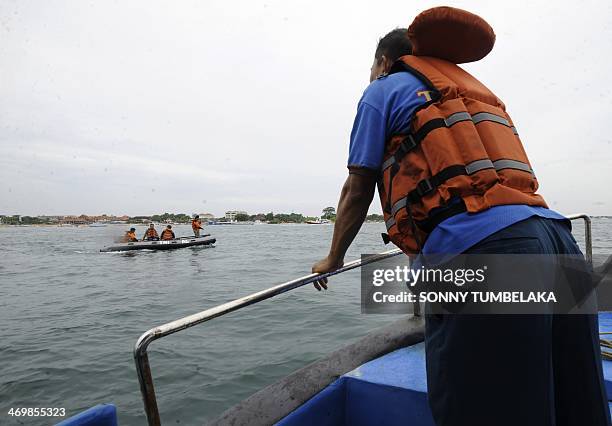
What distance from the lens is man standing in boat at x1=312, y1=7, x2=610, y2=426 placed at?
1.14m

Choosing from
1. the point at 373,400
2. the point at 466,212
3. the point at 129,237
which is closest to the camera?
the point at 466,212

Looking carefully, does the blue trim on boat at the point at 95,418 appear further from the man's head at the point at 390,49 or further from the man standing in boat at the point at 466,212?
the man's head at the point at 390,49

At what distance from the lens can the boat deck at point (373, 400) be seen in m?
2.12

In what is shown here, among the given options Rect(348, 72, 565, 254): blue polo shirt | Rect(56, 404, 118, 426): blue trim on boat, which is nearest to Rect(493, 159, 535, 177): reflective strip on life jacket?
Rect(348, 72, 565, 254): blue polo shirt

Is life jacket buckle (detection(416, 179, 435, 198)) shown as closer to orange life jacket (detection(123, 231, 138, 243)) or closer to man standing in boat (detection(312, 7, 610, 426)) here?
man standing in boat (detection(312, 7, 610, 426))

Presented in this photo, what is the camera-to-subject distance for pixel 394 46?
5.69 feet

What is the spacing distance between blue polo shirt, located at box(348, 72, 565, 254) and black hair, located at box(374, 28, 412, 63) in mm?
306

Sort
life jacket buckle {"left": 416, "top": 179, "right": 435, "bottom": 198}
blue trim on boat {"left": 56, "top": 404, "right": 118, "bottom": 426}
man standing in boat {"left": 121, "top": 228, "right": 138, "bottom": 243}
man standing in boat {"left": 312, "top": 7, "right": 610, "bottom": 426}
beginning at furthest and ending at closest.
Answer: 1. man standing in boat {"left": 121, "top": 228, "right": 138, "bottom": 243}
2. blue trim on boat {"left": 56, "top": 404, "right": 118, "bottom": 426}
3. life jacket buckle {"left": 416, "top": 179, "right": 435, "bottom": 198}
4. man standing in boat {"left": 312, "top": 7, "right": 610, "bottom": 426}

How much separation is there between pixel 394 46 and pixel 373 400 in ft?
5.95

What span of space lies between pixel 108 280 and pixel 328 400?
62.9 feet

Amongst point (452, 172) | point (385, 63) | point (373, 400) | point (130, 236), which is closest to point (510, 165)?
point (452, 172)

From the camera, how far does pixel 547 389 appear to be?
116 cm

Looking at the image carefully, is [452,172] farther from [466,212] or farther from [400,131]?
[400,131]

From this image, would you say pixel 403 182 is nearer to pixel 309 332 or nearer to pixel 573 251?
pixel 573 251
